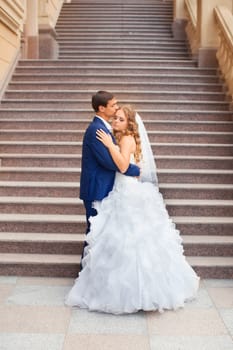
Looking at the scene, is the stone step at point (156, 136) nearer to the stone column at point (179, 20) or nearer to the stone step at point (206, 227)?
the stone step at point (206, 227)

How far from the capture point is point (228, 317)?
3.83 metres

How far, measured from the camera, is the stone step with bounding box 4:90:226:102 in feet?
26.6

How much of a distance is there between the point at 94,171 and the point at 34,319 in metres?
1.27

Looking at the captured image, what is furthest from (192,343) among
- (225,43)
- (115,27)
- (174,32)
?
(115,27)

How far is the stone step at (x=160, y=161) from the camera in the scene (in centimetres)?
653

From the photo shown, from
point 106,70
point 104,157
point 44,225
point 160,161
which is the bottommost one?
point 44,225

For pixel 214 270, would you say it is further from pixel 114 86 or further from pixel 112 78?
pixel 112 78

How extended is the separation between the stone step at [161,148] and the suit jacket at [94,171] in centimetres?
264

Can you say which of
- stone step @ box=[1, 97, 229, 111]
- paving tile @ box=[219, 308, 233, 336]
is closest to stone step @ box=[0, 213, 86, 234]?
paving tile @ box=[219, 308, 233, 336]

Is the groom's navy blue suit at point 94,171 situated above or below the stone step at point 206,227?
above

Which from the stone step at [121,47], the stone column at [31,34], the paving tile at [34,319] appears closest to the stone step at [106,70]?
the stone step at [121,47]

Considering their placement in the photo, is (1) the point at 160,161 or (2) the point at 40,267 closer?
(2) the point at 40,267

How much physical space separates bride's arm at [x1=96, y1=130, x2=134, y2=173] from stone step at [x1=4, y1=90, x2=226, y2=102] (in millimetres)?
4133

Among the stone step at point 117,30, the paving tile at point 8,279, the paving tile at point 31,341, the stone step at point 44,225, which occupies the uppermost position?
the stone step at point 117,30
